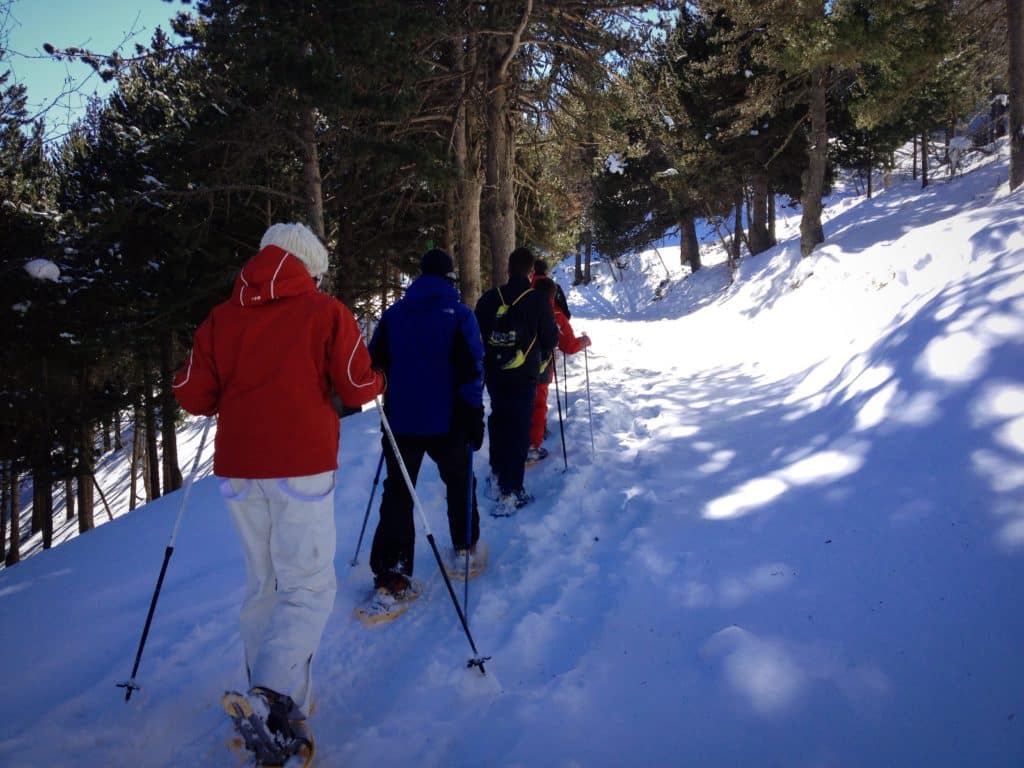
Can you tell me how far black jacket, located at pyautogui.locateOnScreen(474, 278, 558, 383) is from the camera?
14.6 ft

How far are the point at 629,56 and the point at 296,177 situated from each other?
6.08 meters

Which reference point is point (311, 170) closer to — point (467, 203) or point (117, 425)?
point (467, 203)

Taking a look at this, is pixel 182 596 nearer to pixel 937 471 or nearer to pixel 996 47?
pixel 937 471

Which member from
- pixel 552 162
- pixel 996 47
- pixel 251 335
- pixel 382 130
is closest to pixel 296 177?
pixel 382 130

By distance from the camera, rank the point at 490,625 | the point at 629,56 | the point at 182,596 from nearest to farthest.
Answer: the point at 490,625
the point at 182,596
the point at 629,56

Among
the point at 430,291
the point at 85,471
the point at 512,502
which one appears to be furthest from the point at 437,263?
the point at 85,471

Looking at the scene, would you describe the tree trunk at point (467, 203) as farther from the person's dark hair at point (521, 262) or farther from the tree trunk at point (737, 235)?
the tree trunk at point (737, 235)

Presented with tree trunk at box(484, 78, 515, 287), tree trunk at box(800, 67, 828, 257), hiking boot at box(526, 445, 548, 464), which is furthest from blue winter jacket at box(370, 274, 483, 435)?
tree trunk at box(800, 67, 828, 257)

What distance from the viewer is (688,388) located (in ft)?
26.8

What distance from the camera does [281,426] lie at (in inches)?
89.2

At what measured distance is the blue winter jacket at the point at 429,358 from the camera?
3.29m

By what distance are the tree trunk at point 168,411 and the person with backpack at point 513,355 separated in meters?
10.5

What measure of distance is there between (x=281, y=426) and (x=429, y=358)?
119 centimetres

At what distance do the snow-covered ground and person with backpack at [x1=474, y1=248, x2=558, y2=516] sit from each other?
415mm
